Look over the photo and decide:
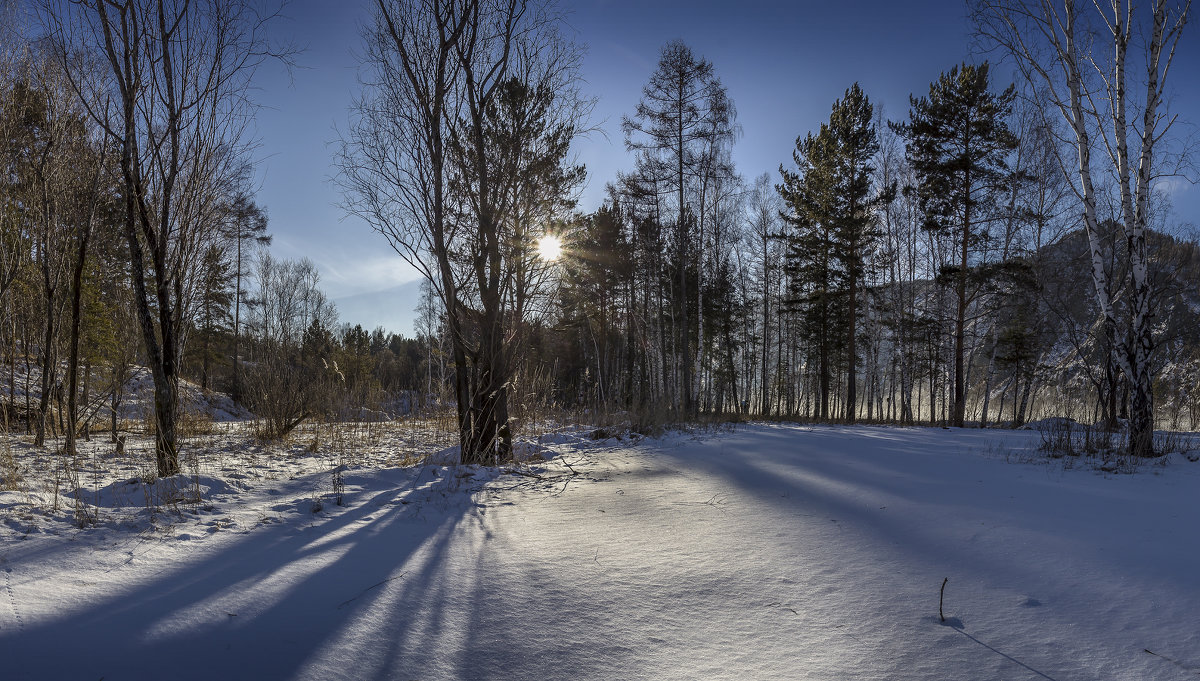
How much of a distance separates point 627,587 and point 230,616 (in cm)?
146

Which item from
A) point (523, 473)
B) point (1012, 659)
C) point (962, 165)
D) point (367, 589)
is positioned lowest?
point (523, 473)

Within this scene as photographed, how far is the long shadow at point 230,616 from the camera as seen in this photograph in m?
1.40

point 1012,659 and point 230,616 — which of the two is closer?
point 1012,659

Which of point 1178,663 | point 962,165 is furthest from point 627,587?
point 962,165

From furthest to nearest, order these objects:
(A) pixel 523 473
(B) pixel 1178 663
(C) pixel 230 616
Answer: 1. (A) pixel 523 473
2. (C) pixel 230 616
3. (B) pixel 1178 663

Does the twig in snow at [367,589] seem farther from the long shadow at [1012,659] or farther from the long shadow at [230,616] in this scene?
the long shadow at [1012,659]

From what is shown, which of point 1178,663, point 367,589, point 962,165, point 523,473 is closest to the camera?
point 1178,663

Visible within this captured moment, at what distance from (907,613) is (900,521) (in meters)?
1.36

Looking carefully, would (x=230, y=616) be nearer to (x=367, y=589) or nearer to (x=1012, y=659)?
(x=367, y=589)

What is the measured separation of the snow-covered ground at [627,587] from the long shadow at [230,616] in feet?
0.03

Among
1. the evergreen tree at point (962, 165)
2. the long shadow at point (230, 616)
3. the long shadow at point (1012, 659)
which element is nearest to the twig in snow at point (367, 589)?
the long shadow at point (230, 616)

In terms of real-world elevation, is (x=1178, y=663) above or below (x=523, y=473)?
above

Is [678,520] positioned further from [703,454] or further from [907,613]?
→ [703,454]

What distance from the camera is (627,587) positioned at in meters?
2.10
